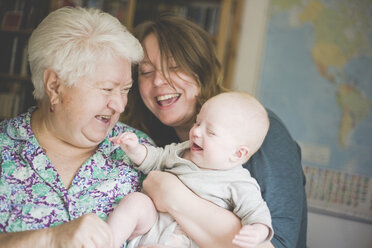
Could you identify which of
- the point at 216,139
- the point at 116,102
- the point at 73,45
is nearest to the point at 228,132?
the point at 216,139

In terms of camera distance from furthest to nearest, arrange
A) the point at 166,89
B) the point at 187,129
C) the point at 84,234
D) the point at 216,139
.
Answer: the point at 187,129 < the point at 166,89 < the point at 216,139 < the point at 84,234

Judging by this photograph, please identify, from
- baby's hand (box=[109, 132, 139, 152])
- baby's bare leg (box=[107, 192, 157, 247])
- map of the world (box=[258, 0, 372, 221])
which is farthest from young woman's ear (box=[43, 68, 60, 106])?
map of the world (box=[258, 0, 372, 221])

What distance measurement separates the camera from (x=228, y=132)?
133 centimetres

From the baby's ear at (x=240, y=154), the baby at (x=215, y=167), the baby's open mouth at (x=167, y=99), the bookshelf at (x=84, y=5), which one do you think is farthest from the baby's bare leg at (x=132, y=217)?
the bookshelf at (x=84, y=5)

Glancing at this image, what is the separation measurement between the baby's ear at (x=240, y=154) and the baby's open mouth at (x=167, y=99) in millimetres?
543

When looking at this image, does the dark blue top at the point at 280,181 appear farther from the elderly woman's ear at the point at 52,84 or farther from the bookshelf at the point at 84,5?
the bookshelf at the point at 84,5

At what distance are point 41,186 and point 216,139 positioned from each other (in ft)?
2.29

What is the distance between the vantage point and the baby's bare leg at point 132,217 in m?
1.17

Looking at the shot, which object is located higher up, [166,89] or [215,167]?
[166,89]

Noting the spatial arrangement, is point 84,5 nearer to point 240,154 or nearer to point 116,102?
point 116,102

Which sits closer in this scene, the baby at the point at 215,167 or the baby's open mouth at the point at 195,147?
the baby at the point at 215,167

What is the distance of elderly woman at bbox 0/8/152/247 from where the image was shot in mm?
1252

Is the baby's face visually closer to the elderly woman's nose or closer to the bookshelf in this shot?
the elderly woman's nose

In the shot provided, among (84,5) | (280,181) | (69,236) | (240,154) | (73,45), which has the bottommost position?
(69,236)
